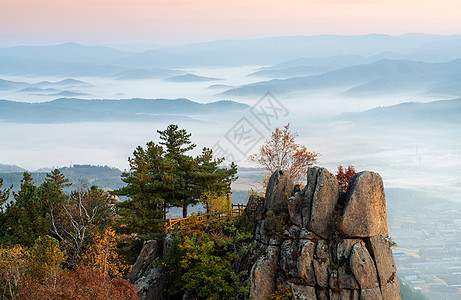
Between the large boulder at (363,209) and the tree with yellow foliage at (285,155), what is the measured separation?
1264cm

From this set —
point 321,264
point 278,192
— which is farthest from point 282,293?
point 278,192

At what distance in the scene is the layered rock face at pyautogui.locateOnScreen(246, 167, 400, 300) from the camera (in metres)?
24.2

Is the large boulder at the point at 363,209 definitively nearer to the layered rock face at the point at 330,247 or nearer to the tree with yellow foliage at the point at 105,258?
the layered rock face at the point at 330,247

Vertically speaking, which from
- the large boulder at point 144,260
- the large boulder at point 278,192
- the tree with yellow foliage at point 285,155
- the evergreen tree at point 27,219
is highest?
the tree with yellow foliage at point 285,155

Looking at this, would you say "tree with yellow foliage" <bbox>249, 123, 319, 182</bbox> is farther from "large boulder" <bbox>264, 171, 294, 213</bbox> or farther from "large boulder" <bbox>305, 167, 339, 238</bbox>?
"large boulder" <bbox>305, 167, 339, 238</bbox>

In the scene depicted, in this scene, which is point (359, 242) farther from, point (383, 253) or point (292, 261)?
point (292, 261)

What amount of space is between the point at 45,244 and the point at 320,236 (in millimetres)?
14796

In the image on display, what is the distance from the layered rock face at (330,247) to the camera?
24234mm

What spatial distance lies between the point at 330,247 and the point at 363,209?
8.39ft

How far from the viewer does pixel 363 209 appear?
2489cm

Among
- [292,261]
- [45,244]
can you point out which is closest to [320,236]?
[292,261]

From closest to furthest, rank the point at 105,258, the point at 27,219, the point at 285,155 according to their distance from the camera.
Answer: the point at 105,258
the point at 27,219
the point at 285,155

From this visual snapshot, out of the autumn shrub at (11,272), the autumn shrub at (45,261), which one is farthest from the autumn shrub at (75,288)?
the autumn shrub at (11,272)

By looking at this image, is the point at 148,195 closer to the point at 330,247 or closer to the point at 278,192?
the point at 278,192
